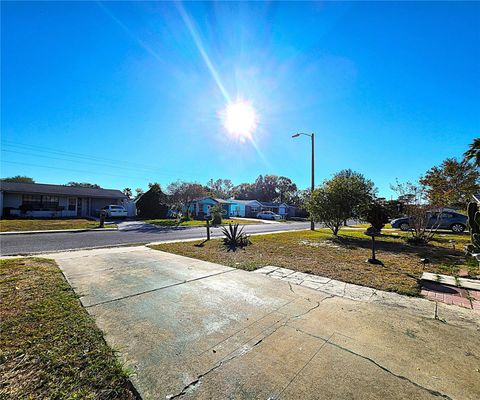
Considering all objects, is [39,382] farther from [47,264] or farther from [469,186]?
[469,186]

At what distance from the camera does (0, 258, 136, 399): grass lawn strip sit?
189cm

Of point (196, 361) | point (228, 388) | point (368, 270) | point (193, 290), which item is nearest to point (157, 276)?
point (193, 290)

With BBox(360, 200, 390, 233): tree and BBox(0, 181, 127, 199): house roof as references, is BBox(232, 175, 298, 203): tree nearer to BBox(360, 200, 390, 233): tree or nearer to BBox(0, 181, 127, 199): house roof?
BBox(0, 181, 127, 199): house roof

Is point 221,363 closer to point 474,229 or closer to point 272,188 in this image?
point 474,229

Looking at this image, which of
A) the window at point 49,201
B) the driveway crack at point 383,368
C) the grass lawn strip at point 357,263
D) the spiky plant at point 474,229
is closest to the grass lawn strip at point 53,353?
the driveway crack at point 383,368

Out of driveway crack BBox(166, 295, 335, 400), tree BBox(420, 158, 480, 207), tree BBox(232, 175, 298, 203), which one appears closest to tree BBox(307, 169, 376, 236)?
tree BBox(420, 158, 480, 207)

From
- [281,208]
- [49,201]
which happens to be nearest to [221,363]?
[49,201]

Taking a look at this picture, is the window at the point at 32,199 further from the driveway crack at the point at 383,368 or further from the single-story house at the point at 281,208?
the single-story house at the point at 281,208

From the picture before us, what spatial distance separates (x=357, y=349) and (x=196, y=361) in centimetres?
173

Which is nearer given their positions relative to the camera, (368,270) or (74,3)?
(368,270)

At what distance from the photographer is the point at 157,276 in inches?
204

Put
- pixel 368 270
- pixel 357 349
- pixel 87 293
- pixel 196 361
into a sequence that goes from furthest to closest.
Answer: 1. pixel 368 270
2. pixel 87 293
3. pixel 357 349
4. pixel 196 361

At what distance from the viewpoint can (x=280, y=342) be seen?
2637mm

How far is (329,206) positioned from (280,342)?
1048 cm
